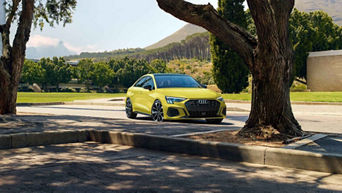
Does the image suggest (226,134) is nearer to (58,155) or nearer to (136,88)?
(58,155)

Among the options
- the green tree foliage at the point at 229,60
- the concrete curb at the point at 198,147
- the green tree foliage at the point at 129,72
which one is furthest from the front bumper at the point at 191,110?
the green tree foliage at the point at 129,72

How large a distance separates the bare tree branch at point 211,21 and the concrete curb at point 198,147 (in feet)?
6.40

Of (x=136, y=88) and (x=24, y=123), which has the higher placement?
(x=136, y=88)

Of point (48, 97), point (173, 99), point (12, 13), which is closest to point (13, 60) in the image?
point (12, 13)

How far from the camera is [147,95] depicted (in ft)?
40.2

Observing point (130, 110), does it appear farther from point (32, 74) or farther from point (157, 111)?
point (32, 74)

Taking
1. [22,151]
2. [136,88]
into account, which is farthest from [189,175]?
[136,88]

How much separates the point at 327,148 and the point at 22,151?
524 cm

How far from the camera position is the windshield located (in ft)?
40.4

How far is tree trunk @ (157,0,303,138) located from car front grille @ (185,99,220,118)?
3.47m

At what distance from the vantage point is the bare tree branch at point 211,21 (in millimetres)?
7188

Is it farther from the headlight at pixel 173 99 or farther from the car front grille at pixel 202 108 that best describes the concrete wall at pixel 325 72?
the headlight at pixel 173 99

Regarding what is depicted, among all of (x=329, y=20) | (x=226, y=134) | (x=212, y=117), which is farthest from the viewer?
(x=329, y=20)

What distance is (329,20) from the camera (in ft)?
172
